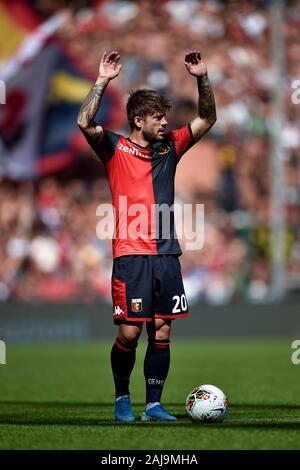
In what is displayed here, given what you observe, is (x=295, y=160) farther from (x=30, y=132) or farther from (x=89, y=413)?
(x=89, y=413)

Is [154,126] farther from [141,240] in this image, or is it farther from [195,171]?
[195,171]

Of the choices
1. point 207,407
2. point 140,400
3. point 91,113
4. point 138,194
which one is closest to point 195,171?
point 140,400

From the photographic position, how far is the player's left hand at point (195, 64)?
7.80 metres

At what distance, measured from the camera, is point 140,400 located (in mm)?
9844

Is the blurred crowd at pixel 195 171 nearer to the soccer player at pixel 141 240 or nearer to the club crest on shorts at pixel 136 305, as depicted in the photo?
the soccer player at pixel 141 240

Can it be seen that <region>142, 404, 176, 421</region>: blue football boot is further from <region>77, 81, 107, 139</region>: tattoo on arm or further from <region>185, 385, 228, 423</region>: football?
<region>77, 81, 107, 139</region>: tattoo on arm

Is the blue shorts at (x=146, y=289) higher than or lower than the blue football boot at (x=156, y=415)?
higher

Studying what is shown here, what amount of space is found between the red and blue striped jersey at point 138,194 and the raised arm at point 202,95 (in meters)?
0.34

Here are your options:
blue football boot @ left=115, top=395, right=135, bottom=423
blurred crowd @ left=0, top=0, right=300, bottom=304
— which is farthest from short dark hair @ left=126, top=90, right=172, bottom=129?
blurred crowd @ left=0, top=0, right=300, bottom=304

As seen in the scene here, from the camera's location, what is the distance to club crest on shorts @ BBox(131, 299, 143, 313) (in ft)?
24.7

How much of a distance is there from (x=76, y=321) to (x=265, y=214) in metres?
5.40

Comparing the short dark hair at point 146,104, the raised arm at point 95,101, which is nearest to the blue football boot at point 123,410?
the raised arm at point 95,101

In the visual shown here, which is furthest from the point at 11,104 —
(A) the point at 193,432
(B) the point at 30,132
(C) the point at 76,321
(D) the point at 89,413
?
(A) the point at 193,432
